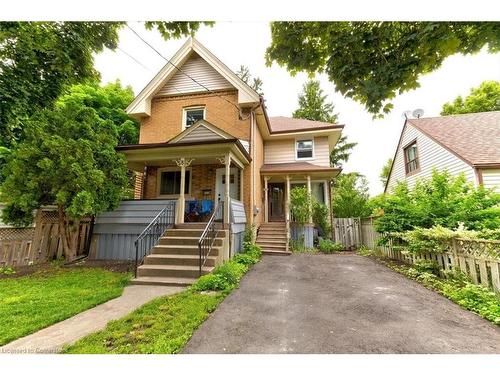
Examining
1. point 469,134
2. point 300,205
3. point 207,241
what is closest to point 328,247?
point 300,205

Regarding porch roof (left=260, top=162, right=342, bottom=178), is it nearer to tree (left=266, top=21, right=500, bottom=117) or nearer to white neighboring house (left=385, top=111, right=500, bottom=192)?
white neighboring house (left=385, top=111, right=500, bottom=192)

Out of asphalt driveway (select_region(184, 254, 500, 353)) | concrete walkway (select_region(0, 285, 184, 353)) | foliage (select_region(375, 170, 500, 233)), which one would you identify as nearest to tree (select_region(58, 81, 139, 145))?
concrete walkway (select_region(0, 285, 184, 353))

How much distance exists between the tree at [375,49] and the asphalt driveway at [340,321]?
9.76 feet

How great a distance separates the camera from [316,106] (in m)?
22.4

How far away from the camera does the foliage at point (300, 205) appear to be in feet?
31.7

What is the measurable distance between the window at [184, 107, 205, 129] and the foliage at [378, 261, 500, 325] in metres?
9.04

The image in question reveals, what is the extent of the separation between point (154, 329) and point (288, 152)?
10.5m

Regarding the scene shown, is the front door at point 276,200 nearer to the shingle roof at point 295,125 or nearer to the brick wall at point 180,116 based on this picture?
the shingle roof at point 295,125

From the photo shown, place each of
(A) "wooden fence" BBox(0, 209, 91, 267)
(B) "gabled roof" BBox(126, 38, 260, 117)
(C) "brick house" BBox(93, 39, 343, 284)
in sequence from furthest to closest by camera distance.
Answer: (B) "gabled roof" BBox(126, 38, 260, 117)
(C) "brick house" BBox(93, 39, 343, 284)
(A) "wooden fence" BBox(0, 209, 91, 267)

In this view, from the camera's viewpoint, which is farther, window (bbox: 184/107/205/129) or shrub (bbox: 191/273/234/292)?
window (bbox: 184/107/205/129)

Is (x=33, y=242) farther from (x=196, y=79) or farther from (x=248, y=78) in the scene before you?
(x=248, y=78)

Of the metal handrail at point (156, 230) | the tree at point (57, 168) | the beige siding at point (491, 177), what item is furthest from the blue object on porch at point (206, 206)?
the beige siding at point (491, 177)

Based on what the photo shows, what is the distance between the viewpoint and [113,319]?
3010 millimetres

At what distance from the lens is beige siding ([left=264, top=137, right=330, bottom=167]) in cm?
1159
